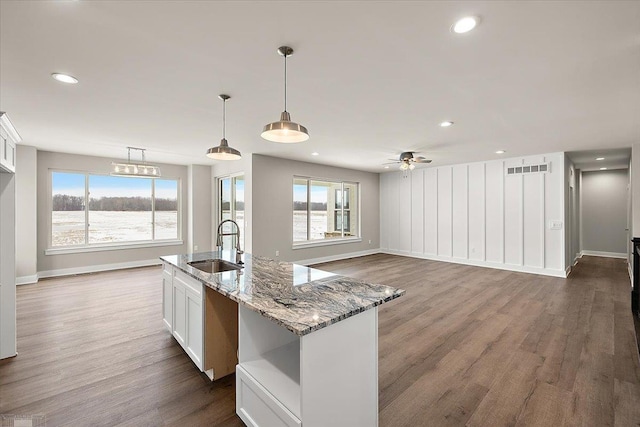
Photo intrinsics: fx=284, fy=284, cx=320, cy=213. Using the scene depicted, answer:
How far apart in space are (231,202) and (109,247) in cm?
286

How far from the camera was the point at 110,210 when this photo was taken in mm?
6695

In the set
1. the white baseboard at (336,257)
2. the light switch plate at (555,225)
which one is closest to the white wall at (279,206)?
the white baseboard at (336,257)

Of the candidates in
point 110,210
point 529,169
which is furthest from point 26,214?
point 529,169

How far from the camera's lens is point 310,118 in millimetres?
3734

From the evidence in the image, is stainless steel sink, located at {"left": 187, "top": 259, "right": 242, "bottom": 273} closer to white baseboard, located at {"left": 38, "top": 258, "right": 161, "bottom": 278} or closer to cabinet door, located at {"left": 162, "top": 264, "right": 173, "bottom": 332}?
cabinet door, located at {"left": 162, "top": 264, "right": 173, "bottom": 332}

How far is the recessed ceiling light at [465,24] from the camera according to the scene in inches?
70.7

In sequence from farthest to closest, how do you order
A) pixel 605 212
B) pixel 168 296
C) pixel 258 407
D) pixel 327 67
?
pixel 605 212
pixel 168 296
pixel 327 67
pixel 258 407

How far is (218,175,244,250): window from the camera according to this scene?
6.96 meters

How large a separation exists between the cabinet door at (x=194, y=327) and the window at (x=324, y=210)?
4.53m

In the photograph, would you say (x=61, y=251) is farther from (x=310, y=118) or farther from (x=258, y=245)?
(x=310, y=118)

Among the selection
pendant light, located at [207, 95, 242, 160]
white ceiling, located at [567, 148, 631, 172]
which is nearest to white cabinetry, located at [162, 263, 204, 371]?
pendant light, located at [207, 95, 242, 160]

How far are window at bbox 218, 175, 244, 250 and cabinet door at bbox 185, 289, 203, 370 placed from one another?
13.9 ft

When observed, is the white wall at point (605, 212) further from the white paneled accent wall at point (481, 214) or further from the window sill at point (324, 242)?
the window sill at point (324, 242)

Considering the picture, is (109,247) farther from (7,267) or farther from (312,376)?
(312,376)
